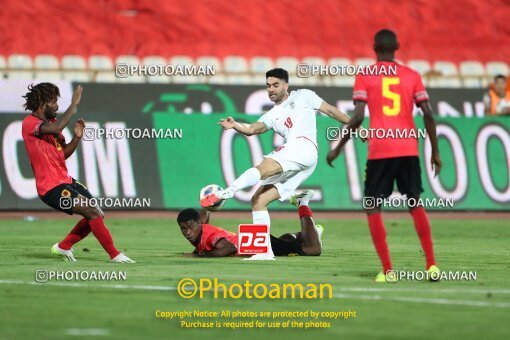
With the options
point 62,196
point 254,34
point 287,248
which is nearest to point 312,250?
point 287,248

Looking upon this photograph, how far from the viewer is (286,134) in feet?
46.9

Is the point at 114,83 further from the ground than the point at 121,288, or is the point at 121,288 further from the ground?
the point at 114,83

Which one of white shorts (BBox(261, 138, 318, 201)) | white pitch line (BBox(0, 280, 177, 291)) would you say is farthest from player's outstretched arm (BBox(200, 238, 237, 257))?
white pitch line (BBox(0, 280, 177, 291))

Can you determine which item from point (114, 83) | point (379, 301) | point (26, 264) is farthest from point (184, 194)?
point (379, 301)

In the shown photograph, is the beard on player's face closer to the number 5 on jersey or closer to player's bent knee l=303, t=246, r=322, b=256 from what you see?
player's bent knee l=303, t=246, r=322, b=256

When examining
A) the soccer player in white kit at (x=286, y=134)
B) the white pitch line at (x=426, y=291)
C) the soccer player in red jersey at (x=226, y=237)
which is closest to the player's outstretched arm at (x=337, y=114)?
the soccer player in white kit at (x=286, y=134)

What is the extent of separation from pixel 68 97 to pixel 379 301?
14.1 metres

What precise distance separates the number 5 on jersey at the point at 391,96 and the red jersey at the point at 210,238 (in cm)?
352

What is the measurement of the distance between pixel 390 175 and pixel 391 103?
70cm

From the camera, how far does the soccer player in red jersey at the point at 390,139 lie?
1091 cm

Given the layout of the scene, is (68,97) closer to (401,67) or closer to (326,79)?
(326,79)

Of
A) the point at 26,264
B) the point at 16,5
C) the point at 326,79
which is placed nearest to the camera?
the point at 26,264

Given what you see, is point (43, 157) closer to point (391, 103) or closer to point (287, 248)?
point (287, 248)

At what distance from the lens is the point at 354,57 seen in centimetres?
3531
